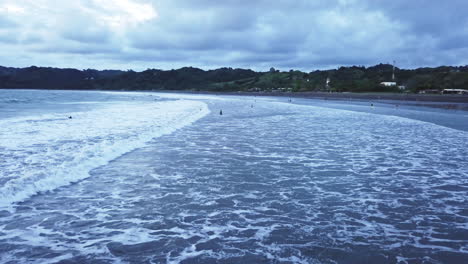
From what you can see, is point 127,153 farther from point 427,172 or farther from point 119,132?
point 427,172

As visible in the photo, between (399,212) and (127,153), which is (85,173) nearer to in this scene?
(127,153)

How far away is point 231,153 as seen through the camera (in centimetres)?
1228

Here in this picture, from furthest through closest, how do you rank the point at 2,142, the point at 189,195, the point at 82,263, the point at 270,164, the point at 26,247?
the point at 2,142
the point at 270,164
the point at 189,195
the point at 26,247
the point at 82,263

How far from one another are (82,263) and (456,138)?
17354mm

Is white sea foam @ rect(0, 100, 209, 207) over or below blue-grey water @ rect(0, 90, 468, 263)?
over

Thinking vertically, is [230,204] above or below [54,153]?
below

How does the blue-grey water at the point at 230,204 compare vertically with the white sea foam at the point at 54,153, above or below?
below

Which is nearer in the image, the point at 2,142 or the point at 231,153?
the point at 231,153

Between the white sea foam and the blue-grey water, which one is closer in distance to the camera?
the blue-grey water

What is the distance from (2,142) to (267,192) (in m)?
11.5

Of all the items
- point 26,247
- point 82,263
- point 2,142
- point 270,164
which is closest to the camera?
point 82,263

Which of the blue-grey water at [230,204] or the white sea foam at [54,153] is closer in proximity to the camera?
the blue-grey water at [230,204]

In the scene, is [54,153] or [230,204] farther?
[54,153]

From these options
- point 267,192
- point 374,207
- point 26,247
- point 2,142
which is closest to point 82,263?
point 26,247
